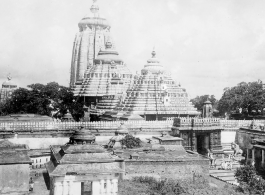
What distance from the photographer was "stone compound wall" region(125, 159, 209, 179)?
22.9m

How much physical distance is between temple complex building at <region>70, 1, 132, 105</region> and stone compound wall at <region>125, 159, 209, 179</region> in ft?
116

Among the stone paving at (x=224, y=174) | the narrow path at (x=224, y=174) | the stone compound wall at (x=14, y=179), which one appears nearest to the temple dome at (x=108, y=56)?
the stone paving at (x=224, y=174)

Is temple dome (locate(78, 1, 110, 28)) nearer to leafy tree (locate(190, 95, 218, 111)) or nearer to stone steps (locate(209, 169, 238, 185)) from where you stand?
leafy tree (locate(190, 95, 218, 111))

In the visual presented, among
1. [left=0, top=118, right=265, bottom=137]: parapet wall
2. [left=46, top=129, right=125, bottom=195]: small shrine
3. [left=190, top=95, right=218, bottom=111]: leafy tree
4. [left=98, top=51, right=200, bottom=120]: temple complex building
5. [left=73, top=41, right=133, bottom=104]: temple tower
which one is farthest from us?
[left=190, top=95, right=218, bottom=111]: leafy tree

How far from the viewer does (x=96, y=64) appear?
218 ft

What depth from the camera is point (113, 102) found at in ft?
167

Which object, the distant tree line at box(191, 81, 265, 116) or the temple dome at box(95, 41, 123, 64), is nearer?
the distant tree line at box(191, 81, 265, 116)

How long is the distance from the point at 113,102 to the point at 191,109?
10.3 m

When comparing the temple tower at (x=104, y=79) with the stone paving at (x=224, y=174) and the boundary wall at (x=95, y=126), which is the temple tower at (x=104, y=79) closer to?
the boundary wall at (x=95, y=126)

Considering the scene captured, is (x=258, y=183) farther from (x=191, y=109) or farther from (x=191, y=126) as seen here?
(x=191, y=109)

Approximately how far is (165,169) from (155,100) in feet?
70.5

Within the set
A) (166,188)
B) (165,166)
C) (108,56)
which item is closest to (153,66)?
(108,56)

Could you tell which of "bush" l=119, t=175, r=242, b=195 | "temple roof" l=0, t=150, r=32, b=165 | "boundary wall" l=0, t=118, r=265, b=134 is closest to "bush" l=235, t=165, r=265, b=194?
"bush" l=119, t=175, r=242, b=195

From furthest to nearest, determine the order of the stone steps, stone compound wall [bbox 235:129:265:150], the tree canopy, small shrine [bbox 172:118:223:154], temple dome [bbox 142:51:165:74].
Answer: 1. temple dome [bbox 142:51:165:74]
2. the tree canopy
3. stone compound wall [bbox 235:129:265:150]
4. small shrine [bbox 172:118:223:154]
5. the stone steps
